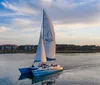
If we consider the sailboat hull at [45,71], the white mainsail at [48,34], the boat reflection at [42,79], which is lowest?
the boat reflection at [42,79]

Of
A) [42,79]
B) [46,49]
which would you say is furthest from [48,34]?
[42,79]

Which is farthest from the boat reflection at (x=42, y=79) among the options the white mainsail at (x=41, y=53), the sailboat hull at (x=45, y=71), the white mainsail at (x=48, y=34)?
the white mainsail at (x=48, y=34)

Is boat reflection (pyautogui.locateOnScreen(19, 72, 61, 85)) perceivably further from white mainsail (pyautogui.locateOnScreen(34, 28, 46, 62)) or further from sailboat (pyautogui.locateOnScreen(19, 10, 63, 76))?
white mainsail (pyautogui.locateOnScreen(34, 28, 46, 62))

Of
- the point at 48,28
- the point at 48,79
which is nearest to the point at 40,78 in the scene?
the point at 48,79

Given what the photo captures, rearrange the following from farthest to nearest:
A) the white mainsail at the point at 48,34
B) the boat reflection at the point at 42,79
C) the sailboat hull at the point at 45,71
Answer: the white mainsail at the point at 48,34
the sailboat hull at the point at 45,71
the boat reflection at the point at 42,79

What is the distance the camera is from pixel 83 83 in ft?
108

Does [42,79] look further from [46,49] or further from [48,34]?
[48,34]

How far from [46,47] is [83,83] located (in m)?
12.1

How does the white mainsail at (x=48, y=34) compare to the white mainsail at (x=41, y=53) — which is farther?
the white mainsail at (x=48, y=34)

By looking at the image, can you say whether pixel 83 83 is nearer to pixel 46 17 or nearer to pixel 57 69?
pixel 57 69

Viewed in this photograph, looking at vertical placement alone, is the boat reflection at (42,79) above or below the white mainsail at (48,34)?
below

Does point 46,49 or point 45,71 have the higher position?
point 46,49

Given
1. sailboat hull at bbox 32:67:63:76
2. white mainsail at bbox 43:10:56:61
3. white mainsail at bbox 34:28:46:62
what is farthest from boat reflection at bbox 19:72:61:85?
white mainsail at bbox 43:10:56:61

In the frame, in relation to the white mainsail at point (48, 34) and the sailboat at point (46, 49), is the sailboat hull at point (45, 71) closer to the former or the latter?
the sailboat at point (46, 49)
